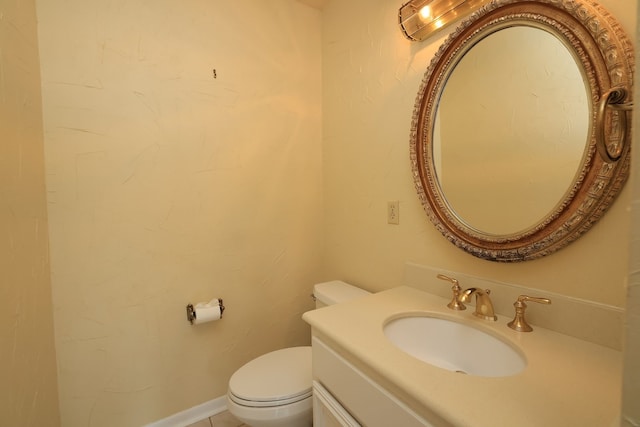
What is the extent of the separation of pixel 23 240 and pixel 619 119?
5.92 ft

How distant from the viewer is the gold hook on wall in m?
0.59

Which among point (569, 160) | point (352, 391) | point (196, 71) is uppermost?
point (196, 71)

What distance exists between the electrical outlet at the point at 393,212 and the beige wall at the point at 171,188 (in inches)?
24.6

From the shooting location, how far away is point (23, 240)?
0.89 meters

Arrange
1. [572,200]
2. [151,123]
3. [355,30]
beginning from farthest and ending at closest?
[355,30]
[151,123]
[572,200]

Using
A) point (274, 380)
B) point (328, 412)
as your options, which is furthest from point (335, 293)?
point (328, 412)

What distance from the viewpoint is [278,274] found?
170 centimetres

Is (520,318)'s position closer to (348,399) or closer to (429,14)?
(348,399)

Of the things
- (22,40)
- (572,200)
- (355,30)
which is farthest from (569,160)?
(22,40)

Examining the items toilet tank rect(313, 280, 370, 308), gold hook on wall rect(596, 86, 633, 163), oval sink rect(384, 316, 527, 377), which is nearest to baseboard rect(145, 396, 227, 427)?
toilet tank rect(313, 280, 370, 308)

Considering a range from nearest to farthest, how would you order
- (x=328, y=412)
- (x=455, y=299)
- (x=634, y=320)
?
(x=634, y=320) → (x=328, y=412) → (x=455, y=299)

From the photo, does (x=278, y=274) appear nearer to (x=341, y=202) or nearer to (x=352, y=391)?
(x=341, y=202)

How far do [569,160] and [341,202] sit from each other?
1076 millimetres

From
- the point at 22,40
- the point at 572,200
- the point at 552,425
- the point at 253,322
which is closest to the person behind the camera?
the point at 552,425
